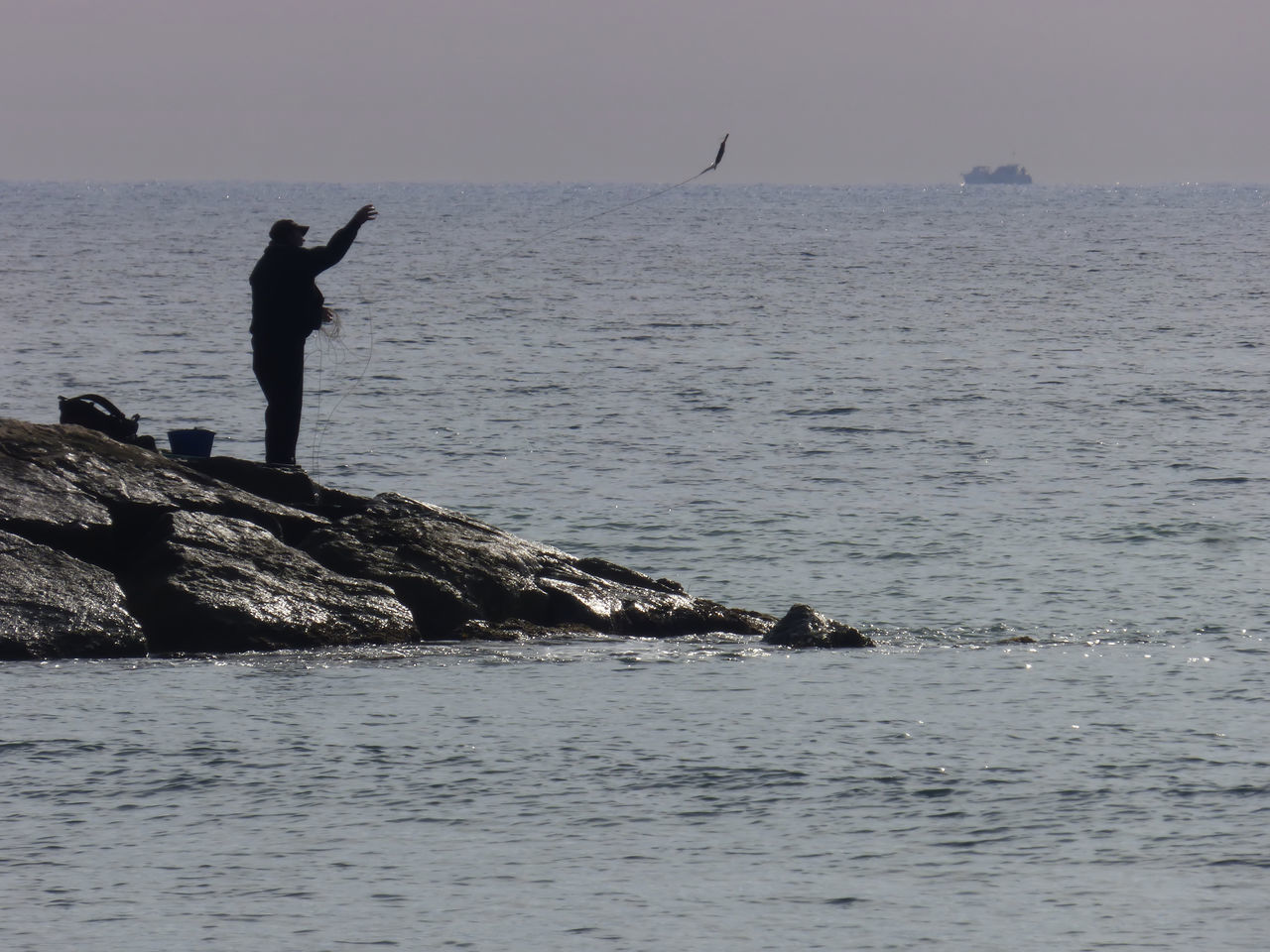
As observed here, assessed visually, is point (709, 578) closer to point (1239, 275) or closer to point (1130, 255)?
point (1239, 275)

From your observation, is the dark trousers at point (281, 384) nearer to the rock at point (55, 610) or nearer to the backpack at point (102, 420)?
the backpack at point (102, 420)

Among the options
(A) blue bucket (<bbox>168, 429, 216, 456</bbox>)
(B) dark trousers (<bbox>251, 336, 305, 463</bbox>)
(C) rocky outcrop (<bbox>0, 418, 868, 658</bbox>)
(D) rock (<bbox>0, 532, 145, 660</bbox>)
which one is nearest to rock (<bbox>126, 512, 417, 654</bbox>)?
(C) rocky outcrop (<bbox>0, 418, 868, 658</bbox>)

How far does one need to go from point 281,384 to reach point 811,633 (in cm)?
412

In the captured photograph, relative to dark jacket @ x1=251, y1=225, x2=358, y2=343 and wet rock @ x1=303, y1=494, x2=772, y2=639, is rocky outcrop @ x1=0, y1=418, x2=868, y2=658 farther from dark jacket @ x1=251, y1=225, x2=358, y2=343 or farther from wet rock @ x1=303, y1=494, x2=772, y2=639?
dark jacket @ x1=251, y1=225, x2=358, y2=343

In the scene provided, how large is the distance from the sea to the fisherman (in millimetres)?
2405

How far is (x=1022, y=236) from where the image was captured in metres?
112

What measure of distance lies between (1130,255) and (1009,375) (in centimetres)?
5500

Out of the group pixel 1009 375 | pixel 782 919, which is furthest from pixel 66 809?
pixel 1009 375

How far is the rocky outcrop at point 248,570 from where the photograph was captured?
10812 millimetres

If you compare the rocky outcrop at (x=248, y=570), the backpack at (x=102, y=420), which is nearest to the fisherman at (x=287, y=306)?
the rocky outcrop at (x=248, y=570)

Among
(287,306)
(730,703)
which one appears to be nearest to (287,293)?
(287,306)

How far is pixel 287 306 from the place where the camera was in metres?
12.6

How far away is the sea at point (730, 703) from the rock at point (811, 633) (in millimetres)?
248

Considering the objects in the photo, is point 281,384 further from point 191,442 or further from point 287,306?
point 191,442
